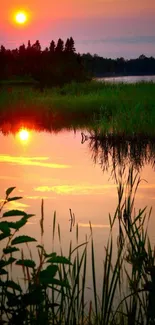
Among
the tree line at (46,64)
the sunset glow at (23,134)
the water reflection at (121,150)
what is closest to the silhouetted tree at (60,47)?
the tree line at (46,64)

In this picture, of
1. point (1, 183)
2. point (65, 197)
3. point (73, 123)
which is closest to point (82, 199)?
point (65, 197)

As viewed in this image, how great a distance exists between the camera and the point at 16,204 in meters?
7.16

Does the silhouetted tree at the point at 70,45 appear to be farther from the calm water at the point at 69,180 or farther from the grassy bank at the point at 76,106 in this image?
the calm water at the point at 69,180

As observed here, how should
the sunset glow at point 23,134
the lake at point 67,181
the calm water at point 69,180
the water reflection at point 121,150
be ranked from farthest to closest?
the sunset glow at point 23,134 → the water reflection at point 121,150 → the lake at point 67,181 → the calm water at point 69,180

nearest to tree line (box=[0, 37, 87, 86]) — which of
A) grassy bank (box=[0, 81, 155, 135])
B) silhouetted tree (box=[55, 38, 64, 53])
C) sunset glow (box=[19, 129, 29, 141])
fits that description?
silhouetted tree (box=[55, 38, 64, 53])

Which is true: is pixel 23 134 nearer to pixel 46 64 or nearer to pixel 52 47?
pixel 46 64

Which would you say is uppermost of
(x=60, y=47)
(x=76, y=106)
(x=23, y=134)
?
(x=60, y=47)

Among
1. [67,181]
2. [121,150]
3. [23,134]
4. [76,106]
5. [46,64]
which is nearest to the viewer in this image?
[67,181]

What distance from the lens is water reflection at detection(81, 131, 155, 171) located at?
34.7ft

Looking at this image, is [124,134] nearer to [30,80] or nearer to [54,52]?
[30,80]

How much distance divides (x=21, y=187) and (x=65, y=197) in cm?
101

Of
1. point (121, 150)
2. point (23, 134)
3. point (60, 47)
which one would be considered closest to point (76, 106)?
point (23, 134)

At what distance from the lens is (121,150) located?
1188 centimetres

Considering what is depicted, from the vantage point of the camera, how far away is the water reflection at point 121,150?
10.6 metres
